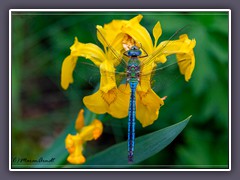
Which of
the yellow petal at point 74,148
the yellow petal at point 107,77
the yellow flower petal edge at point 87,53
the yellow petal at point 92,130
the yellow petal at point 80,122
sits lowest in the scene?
the yellow petal at point 74,148

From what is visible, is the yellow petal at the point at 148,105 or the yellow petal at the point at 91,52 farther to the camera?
the yellow petal at the point at 91,52

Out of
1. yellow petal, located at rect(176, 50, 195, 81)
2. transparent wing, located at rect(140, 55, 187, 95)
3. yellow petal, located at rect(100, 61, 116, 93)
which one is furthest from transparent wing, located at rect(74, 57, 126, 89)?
yellow petal, located at rect(176, 50, 195, 81)

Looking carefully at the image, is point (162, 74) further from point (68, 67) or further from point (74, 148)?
point (74, 148)

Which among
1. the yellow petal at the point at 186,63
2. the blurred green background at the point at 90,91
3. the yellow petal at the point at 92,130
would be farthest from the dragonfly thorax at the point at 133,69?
the blurred green background at the point at 90,91

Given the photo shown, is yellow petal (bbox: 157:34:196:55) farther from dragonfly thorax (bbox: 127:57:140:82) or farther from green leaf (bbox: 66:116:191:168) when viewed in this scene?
green leaf (bbox: 66:116:191:168)

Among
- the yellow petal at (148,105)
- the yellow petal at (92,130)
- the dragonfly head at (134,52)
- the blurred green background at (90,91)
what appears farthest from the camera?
the blurred green background at (90,91)

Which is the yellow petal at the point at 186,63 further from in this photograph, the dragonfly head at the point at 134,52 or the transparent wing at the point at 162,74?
the dragonfly head at the point at 134,52
